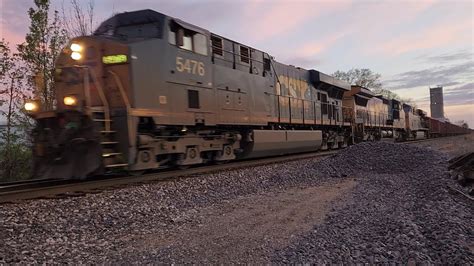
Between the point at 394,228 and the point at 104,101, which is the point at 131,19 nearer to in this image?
the point at 104,101

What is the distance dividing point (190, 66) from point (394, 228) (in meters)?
6.61

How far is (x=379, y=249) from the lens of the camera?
4363 mm

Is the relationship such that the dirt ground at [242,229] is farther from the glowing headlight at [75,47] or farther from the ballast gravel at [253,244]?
the glowing headlight at [75,47]

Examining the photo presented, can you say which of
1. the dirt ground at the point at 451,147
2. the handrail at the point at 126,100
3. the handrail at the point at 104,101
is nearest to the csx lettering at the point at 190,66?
the handrail at the point at 126,100

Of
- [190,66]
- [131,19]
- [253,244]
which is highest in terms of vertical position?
[131,19]

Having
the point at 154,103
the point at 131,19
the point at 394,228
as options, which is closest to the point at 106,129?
the point at 154,103

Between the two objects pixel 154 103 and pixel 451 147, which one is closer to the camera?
pixel 154 103

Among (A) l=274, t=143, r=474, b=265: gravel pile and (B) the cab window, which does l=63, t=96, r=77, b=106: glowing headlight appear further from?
(A) l=274, t=143, r=474, b=265: gravel pile

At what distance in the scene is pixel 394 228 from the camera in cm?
512

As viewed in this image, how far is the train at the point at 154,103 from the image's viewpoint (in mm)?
7969

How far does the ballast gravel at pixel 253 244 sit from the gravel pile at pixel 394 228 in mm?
11

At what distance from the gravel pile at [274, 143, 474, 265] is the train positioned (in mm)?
4229

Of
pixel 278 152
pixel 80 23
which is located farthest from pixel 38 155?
pixel 80 23

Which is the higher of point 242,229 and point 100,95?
point 100,95
